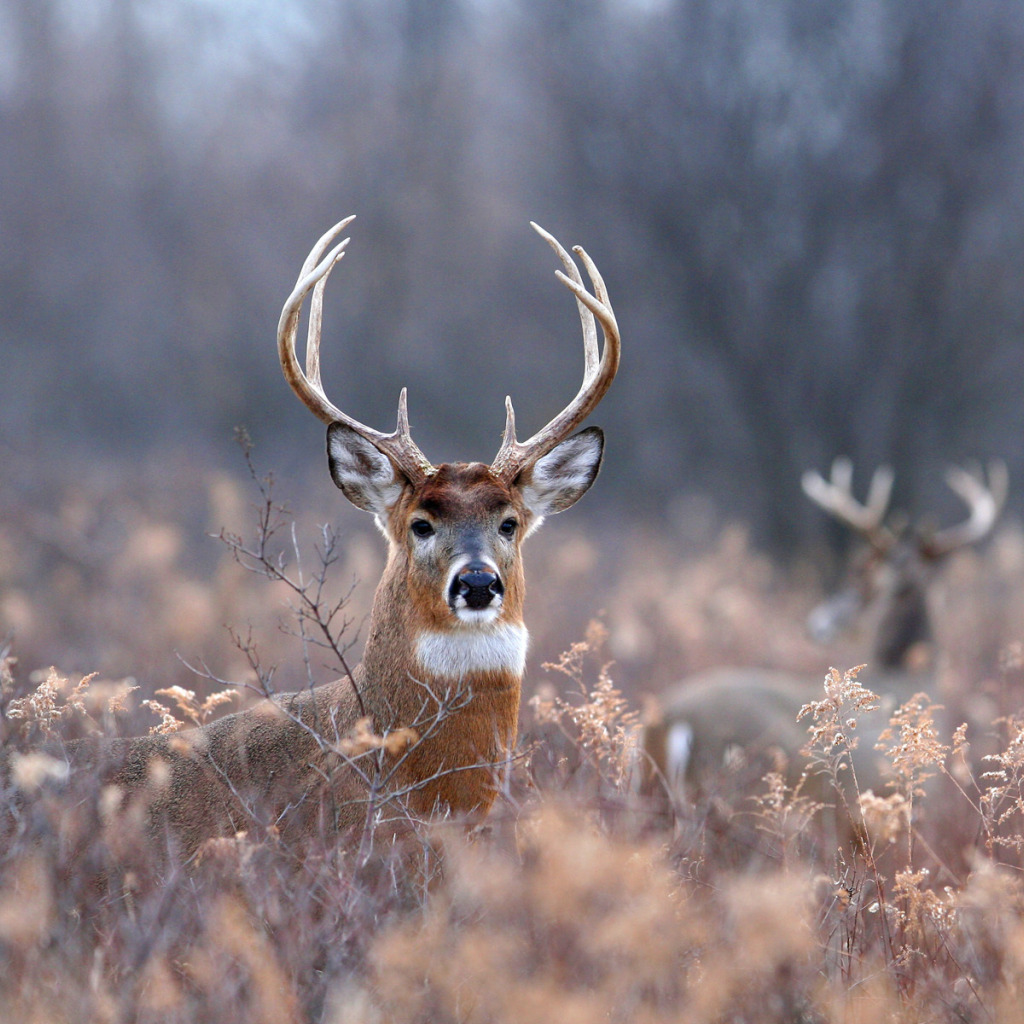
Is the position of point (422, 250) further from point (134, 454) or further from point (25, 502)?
point (25, 502)

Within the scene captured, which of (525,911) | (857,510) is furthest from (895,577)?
(525,911)

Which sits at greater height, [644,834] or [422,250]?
[422,250]

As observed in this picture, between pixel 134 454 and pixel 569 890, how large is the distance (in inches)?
668

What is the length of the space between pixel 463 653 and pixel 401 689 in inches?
8.6

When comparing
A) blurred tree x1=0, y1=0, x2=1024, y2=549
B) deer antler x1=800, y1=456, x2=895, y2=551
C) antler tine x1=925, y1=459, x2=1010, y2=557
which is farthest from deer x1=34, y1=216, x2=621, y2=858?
blurred tree x1=0, y1=0, x2=1024, y2=549

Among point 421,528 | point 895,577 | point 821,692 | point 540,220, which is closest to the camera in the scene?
point 421,528

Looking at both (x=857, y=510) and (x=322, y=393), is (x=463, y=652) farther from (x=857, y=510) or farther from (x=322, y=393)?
(x=857, y=510)

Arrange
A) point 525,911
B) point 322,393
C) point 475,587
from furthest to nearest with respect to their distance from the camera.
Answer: point 322,393, point 475,587, point 525,911

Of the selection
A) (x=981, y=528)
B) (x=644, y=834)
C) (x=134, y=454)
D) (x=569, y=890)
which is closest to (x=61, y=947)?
(x=569, y=890)

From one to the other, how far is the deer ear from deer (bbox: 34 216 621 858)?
0.10ft

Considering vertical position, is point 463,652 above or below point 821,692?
above

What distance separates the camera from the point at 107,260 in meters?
20.9

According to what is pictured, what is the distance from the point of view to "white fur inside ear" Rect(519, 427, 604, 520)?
14.3 ft

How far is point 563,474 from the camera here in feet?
14.5
